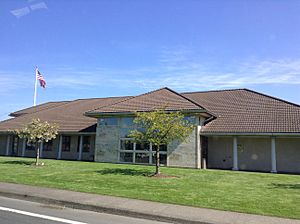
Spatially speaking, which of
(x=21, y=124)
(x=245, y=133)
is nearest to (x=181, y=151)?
(x=245, y=133)

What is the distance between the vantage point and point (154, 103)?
25625 mm

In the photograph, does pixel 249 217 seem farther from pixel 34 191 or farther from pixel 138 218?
pixel 34 191

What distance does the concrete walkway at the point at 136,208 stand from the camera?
7832 mm

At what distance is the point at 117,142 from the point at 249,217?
18.9 m

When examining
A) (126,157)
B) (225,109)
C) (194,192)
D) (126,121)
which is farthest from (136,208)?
(225,109)

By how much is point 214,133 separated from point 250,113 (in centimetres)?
409

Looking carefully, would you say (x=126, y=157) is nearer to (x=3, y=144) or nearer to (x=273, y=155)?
(x=273, y=155)

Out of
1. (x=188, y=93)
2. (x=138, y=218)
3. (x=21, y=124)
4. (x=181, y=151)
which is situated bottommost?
(x=138, y=218)

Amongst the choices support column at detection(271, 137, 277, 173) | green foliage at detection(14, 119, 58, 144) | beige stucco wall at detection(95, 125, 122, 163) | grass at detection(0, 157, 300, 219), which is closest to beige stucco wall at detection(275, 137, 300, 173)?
support column at detection(271, 137, 277, 173)

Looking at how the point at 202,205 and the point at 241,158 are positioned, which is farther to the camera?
the point at 241,158

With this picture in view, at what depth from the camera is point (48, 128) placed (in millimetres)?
22141

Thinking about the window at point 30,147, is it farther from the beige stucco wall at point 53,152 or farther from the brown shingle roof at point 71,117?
the brown shingle roof at point 71,117

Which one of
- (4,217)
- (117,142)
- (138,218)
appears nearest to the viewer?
(4,217)

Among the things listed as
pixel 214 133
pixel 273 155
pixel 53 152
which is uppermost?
pixel 214 133
